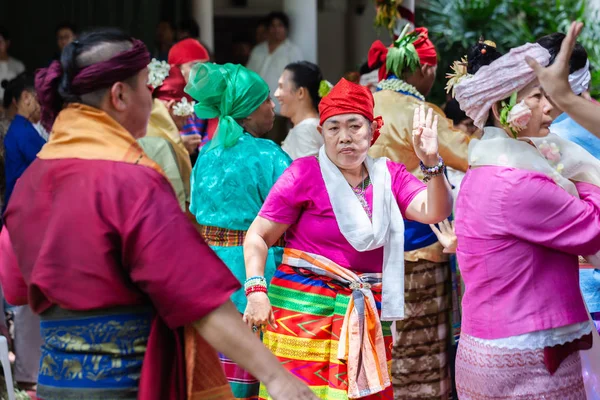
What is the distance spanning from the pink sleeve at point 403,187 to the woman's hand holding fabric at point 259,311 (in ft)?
2.45

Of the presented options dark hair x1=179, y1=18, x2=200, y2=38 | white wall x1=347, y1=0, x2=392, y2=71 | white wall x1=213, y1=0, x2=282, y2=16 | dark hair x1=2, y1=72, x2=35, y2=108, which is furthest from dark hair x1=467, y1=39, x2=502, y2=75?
white wall x1=213, y1=0, x2=282, y2=16

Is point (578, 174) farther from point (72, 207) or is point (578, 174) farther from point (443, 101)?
point (443, 101)

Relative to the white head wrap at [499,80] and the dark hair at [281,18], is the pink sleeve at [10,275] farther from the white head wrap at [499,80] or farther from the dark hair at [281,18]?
the dark hair at [281,18]

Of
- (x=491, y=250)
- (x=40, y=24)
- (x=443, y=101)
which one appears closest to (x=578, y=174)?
Result: (x=491, y=250)

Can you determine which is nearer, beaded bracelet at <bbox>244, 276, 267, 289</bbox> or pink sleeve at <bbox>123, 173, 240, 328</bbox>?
pink sleeve at <bbox>123, 173, 240, 328</bbox>

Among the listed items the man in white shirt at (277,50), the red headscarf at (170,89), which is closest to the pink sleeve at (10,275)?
the red headscarf at (170,89)

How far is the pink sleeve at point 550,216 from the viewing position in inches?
126

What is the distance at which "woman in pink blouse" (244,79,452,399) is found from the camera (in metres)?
3.93

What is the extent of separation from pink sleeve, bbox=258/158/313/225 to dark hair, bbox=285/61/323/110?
212 centimetres

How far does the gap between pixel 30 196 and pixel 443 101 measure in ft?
24.3

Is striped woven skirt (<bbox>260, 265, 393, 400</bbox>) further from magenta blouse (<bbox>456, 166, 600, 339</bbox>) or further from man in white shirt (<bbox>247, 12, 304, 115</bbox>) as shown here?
man in white shirt (<bbox>247, 12, 304, 115</bbox>)

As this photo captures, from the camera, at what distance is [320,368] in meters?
4.01

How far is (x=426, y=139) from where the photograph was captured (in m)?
3.60

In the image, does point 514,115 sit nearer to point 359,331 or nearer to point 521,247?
point 521,247
